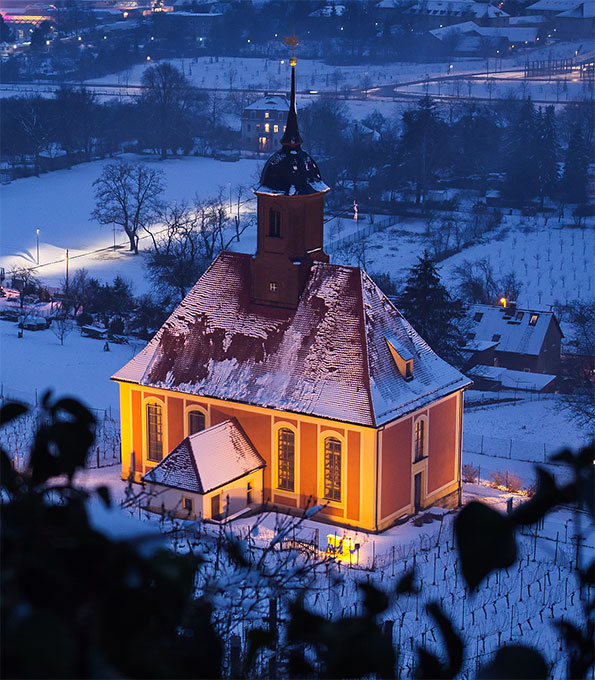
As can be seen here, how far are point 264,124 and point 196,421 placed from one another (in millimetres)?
66335

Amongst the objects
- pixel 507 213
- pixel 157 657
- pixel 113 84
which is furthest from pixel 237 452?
pixel 113 84

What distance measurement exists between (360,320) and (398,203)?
1888 inches

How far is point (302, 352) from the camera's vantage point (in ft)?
80.7

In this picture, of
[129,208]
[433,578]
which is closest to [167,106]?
[129,208]

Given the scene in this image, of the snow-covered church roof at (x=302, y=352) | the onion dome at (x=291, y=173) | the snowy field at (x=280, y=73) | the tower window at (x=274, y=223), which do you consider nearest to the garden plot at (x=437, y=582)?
the snow-covered church roof at (x=302, y=352)

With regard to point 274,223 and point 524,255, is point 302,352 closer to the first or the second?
point 274,223

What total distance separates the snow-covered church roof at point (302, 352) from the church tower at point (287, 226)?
0.29 metres

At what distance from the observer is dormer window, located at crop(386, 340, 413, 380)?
79.7 feet

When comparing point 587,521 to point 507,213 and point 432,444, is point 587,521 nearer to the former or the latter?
point 432,444

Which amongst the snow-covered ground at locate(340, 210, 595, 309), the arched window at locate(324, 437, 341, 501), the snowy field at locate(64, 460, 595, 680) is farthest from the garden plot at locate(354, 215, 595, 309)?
the snowy field at locate(64, 460, 595, 680)

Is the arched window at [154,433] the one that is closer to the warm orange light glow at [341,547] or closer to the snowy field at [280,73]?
the warm orange light glow at [341,547]

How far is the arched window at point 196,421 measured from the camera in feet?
84.0

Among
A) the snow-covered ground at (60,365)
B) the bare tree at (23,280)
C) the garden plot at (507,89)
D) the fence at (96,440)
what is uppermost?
the garden plot at (507,89)

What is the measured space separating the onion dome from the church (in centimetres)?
3
